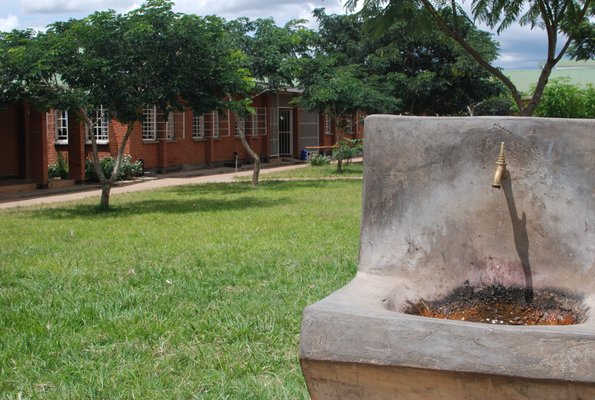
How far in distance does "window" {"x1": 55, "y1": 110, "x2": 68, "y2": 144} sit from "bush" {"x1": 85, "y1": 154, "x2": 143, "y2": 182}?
64.2 inches

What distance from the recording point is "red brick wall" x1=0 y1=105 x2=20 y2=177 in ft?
66.0

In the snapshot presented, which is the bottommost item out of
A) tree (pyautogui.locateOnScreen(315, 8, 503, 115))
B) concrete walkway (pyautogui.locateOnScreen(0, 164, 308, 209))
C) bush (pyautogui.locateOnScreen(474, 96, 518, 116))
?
concrete walkway (pyautogui.locateOnScreen(0, 164, 308, 209))

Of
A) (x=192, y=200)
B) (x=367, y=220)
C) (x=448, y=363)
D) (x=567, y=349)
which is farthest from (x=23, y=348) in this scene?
(x=192, y=200)

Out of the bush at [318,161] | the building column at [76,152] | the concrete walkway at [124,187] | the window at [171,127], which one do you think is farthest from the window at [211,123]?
the building column at [76,152]

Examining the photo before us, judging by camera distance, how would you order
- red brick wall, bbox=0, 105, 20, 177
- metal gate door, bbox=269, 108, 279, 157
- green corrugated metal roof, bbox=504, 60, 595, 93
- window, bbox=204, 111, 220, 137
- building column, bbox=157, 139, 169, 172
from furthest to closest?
green corrugated metal roof, bbox=504, 60, 595, 93
metal gate door, bbox=269, 108, 279, 157
window, bbox=204, 111, 220, 137
building column, bbox=157, 139, 169, 172
red brick wall, bbox=0, 105, 20, 177

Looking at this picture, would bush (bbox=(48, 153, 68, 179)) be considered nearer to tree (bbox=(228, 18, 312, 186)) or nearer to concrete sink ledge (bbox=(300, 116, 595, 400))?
tree (bbox=(228, 18, 312, 186))

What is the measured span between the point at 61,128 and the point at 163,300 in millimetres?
17481

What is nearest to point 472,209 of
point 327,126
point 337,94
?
point 337,94

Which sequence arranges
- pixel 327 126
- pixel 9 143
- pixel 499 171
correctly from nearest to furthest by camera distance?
pixel 499 171 → pixel 9 143 → pixel 327 126

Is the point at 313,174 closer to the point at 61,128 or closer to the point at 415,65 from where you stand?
the point at 61,128

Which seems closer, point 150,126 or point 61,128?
point 61,128

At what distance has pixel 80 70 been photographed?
13.7m

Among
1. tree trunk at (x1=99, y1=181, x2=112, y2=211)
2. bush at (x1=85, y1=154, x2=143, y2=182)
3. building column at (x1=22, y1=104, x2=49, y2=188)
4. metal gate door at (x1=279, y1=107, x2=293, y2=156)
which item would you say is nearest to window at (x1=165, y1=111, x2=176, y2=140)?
bush at (x1=85, y1=154, x2=143, y2=182)

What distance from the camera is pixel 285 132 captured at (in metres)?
33.5
